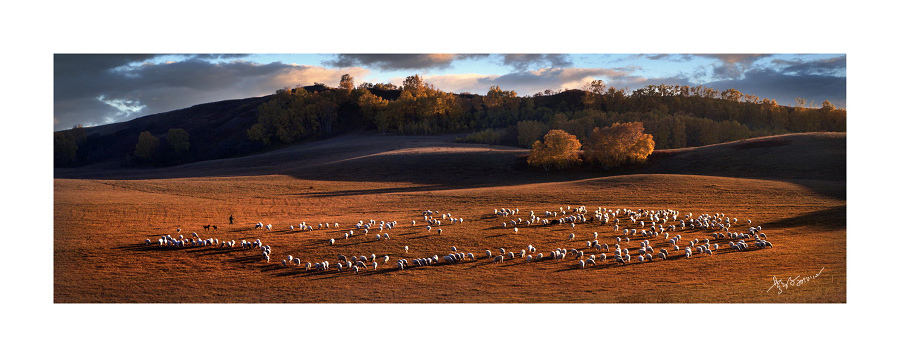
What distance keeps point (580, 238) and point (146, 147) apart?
37.9 m

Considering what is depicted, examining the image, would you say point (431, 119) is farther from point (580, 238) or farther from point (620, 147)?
point (580, 238)

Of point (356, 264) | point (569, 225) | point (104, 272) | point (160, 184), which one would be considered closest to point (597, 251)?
point (569, 225)

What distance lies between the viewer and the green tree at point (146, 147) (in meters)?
42.5

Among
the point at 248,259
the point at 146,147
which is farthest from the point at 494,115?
the point at 248,259

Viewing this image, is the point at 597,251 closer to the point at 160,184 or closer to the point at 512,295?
the point at 512,295

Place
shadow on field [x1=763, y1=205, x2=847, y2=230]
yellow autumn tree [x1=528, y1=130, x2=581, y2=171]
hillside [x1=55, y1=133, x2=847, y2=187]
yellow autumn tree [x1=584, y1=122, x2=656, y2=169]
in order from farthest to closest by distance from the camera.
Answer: yellow autumn tree [x1=528, y1=130, x2=581, y2=171] → yellow autumn tree [x1=584, y1=122, x2=656, y2=169] → hillside [x1=55, y1=133, x2=847, y2=187] → shadow on field [x1=763, y1=205, x2=847, y2=230]

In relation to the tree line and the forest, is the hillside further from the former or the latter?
the tree line

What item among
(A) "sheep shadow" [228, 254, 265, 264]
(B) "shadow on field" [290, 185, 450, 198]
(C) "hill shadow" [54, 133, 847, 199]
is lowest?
(A) "sheep shadow" [228, 254, 265, 264]

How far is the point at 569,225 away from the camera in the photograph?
21156 mm

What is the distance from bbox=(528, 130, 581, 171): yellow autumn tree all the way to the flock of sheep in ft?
56.6

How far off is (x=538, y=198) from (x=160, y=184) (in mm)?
21973

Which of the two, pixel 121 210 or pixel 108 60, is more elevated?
pixel 108 60

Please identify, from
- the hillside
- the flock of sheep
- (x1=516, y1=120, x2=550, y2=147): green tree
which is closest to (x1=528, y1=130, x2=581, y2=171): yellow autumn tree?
the hillside

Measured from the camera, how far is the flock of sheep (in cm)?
1614
